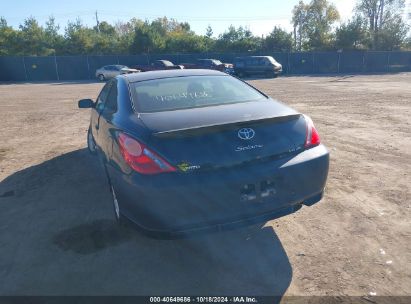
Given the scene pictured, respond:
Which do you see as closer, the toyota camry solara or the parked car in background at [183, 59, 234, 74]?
the toyota camry solara

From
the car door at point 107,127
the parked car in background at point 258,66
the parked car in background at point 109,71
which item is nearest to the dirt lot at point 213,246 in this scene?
the car door at point 107,127

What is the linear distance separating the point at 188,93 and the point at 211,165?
1.36m

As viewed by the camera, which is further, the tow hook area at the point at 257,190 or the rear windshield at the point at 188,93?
the rear windshield at the point at 188,93

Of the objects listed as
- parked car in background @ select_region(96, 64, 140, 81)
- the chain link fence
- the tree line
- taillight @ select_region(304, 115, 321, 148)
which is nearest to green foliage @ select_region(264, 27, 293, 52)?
the tree line

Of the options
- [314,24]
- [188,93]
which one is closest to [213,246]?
[188,93]

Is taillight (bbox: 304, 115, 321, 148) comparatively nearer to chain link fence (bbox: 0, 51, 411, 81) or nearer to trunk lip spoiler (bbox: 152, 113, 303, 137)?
trunk lip spoiler (bbox: 152, 113, 303, 137)

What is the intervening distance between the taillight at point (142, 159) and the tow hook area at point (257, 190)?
0.60 metres

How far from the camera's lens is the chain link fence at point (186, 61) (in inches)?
1346

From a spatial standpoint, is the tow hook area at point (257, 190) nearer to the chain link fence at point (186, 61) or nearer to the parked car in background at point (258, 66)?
the parked car in background at point (258, 66)

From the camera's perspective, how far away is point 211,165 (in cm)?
277

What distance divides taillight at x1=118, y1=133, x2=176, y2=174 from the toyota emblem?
2.10ft

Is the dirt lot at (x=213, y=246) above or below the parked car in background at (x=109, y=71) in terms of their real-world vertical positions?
below

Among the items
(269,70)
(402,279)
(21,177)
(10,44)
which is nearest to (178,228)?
(402,279)

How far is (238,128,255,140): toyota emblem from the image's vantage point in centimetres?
292
